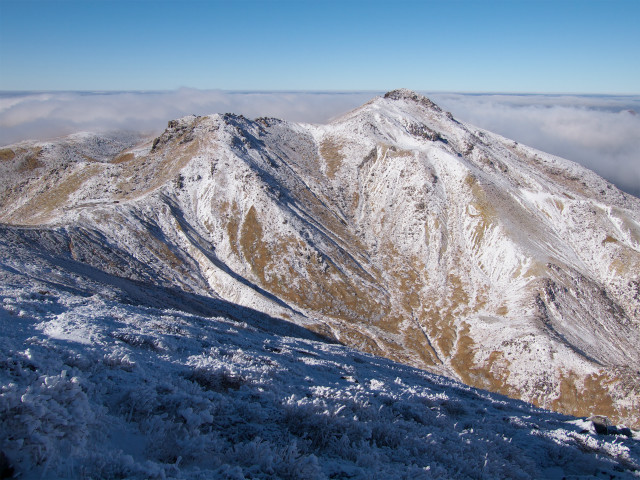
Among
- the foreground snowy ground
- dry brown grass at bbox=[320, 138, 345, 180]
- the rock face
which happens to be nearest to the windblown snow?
the foreground snowy ground

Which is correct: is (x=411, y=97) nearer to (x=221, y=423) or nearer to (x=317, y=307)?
(x=317, y=307)

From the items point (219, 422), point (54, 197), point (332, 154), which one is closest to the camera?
point (219, 422)

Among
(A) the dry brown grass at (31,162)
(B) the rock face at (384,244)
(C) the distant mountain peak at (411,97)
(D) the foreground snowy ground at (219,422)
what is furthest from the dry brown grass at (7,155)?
(D) the foreground snowy ground at (219,422)

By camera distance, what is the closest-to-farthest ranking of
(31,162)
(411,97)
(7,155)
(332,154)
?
1. (332,154)
2. (31,162)
3. (7,155)
4. (411,97)

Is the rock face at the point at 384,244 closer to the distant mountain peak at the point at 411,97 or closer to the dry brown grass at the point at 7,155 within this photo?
the dry brown grass at the point at 7,155

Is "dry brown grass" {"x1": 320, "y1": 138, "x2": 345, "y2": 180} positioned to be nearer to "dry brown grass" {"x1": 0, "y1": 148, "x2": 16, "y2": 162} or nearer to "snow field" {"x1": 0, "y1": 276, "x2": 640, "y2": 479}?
"snow field" {"x1": 0, "y1": 276, "x2": 640, "y2": 479}

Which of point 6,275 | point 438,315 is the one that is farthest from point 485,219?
point 6,275

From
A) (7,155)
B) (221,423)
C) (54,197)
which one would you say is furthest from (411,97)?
(221,423)
